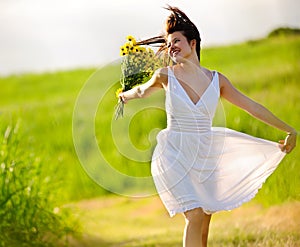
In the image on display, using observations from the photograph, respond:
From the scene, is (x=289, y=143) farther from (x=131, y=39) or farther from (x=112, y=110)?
(x=112, y=110)

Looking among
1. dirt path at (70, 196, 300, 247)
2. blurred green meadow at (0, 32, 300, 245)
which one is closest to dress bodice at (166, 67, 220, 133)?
dirt path at (70, 196, 300, 247)

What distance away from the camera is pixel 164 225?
5664mm

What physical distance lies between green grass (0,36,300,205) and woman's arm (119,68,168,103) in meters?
1.76

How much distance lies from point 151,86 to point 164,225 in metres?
2.85

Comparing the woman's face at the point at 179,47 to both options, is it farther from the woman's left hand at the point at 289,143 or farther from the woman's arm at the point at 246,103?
the woman's left hand at the point at 289,143

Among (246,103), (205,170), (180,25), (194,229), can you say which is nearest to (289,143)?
(246,103)

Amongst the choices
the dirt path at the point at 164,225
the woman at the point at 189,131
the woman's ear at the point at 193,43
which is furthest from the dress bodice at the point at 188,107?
the dirt path at the point at 164,225

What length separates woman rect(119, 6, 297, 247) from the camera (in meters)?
2.91

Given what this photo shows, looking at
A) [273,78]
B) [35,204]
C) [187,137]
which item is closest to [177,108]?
[187,137]

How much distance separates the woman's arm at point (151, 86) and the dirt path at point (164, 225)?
113 cm

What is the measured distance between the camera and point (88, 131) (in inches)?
209

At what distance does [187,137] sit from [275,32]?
395 cm

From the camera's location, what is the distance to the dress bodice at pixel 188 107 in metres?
2.92

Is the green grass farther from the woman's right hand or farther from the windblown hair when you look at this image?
the windblown hair
